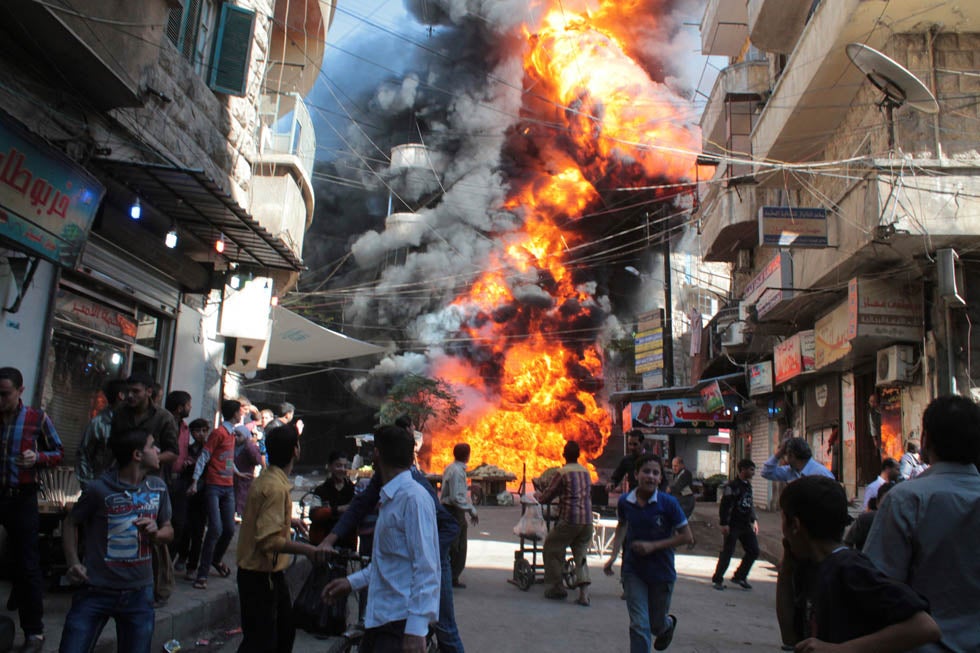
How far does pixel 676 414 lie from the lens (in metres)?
23.4

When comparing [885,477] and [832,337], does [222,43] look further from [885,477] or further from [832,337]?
[832,337]

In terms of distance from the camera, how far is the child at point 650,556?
4.95 meters

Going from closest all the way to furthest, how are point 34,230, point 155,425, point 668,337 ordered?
point 155,425
point 34,230
point 668,337

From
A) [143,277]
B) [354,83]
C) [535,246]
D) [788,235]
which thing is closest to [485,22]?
[354,83]

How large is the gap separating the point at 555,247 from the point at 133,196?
3190 centimetres

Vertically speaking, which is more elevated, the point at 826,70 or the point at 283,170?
the point at 826,70

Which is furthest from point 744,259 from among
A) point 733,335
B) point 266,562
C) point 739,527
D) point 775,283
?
point 266,562

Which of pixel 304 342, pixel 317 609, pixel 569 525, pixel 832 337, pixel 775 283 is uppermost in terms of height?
pixel 775 283

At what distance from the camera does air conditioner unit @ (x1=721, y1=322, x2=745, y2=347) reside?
1938cm

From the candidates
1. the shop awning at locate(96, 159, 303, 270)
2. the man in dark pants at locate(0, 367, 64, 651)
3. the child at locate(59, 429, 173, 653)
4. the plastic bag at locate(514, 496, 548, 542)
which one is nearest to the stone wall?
the shop awning at locate(96, 159, 303, 270)

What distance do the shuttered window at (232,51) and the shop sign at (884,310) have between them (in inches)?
389

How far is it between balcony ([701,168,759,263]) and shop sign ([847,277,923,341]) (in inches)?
237

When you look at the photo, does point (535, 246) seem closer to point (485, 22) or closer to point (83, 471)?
point (485, 22)

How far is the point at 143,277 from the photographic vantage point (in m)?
8.88
